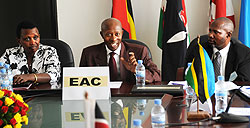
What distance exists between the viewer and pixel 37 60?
356 cm

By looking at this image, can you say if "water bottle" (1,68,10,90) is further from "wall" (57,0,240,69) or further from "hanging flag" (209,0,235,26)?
"hanging flag" (209,0,235,26)

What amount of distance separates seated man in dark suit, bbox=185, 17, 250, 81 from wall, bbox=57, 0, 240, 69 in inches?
53.5

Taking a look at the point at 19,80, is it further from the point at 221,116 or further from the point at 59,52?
the point at 221,116

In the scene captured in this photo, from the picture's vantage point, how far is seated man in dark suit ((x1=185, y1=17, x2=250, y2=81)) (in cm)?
324

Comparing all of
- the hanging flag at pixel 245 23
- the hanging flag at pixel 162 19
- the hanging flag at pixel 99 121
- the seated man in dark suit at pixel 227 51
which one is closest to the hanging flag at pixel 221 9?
the hanging flag at pixel 245 23

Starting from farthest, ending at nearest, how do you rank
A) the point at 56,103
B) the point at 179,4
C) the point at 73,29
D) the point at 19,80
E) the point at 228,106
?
the point at 73,29, the point at 179,4, the point at 19,80, the point at 56,103, the point at 228,106

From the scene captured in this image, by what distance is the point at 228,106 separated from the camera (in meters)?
2.08

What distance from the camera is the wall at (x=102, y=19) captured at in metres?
4.91

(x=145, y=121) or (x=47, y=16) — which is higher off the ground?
(x=47, y=16)

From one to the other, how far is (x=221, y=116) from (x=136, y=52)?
1654mm

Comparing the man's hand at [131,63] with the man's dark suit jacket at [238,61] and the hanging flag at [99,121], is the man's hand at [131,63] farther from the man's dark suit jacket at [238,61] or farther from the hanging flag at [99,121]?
the hanging flag at [99,121]

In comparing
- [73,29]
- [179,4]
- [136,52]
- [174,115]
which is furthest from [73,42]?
[174,115]

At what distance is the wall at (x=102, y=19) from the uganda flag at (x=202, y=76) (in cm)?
280

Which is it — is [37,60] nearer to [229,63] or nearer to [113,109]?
[113,109]
